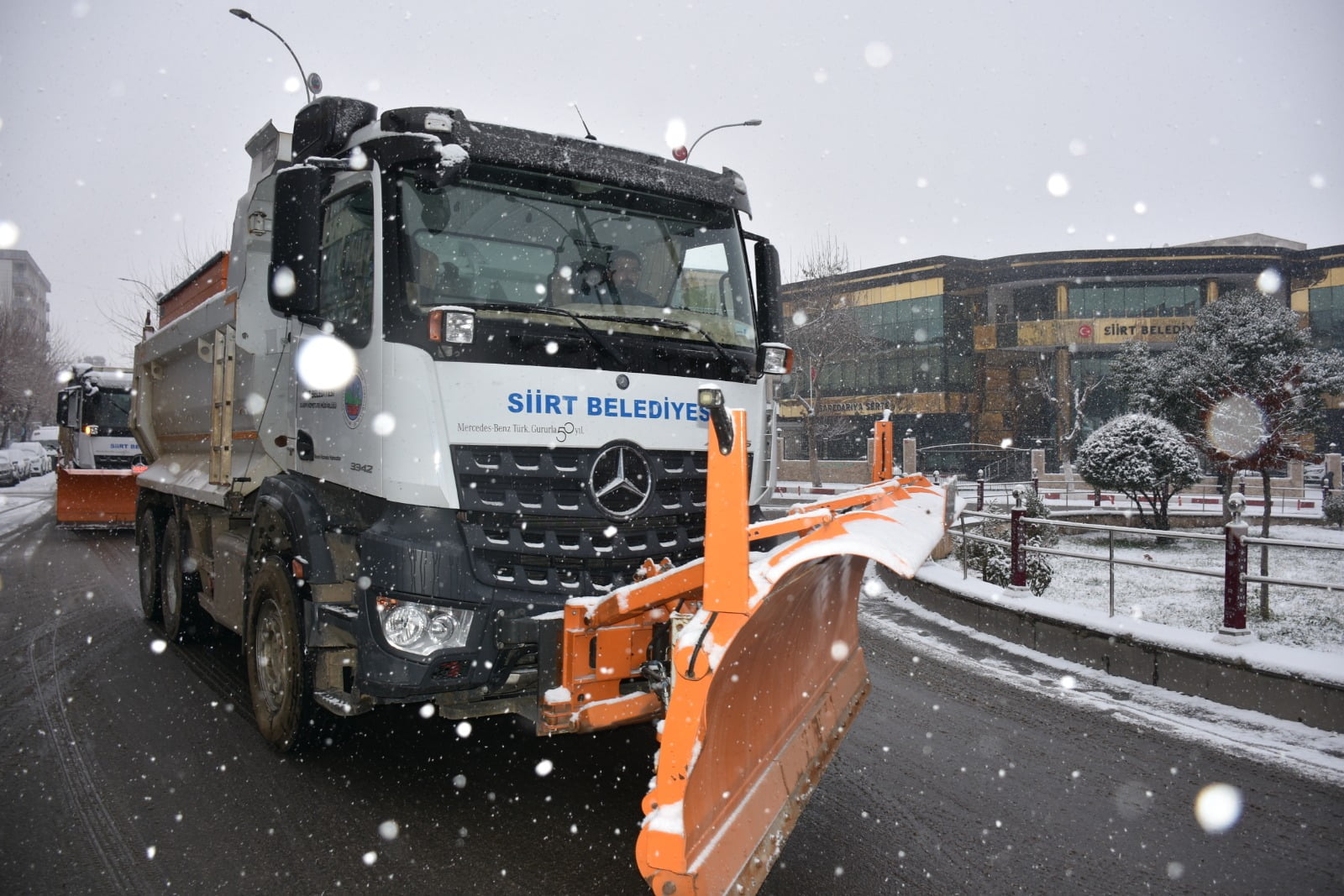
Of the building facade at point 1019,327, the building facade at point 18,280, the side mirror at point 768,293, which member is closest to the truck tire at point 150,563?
the side mirror at point 768,293

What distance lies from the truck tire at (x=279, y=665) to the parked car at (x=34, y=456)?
140 feet

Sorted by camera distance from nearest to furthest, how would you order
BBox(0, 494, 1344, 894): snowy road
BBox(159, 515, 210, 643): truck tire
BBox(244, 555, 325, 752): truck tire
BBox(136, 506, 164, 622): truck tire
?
BBox(0, 494, 1344, 894): snowy road
BBox(244, 555, 325, 752): truck tire
BBox(159, 515, 210, 643): truck tire
BBox(136, 506, 164, 622): truck tire

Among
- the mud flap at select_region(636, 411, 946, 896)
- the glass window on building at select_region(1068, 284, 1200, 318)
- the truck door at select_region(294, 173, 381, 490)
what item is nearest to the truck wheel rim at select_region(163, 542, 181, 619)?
the truck door at select_region(294, 173, 381, 490)

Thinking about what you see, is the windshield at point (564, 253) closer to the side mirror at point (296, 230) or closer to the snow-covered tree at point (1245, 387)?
the side mirror at point (296, 230)

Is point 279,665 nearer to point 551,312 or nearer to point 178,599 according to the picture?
point 551,312

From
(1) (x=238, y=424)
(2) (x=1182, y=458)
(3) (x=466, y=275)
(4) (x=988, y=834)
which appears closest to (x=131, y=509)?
(1) (x=238, y=424)

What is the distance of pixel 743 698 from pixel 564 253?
2.28 metres

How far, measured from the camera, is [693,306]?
4695 mm

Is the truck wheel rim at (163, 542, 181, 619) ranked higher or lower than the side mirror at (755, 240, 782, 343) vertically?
lower

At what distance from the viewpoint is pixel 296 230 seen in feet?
13.2

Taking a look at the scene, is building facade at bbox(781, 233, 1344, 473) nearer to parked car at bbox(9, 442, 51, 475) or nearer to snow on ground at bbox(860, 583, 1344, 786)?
snow on ground at bbox(860, 583, 1344, 786)

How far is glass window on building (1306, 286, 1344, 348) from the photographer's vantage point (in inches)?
1674

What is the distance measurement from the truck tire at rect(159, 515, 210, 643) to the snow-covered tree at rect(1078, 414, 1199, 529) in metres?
15.9

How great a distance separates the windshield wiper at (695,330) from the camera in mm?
4336
